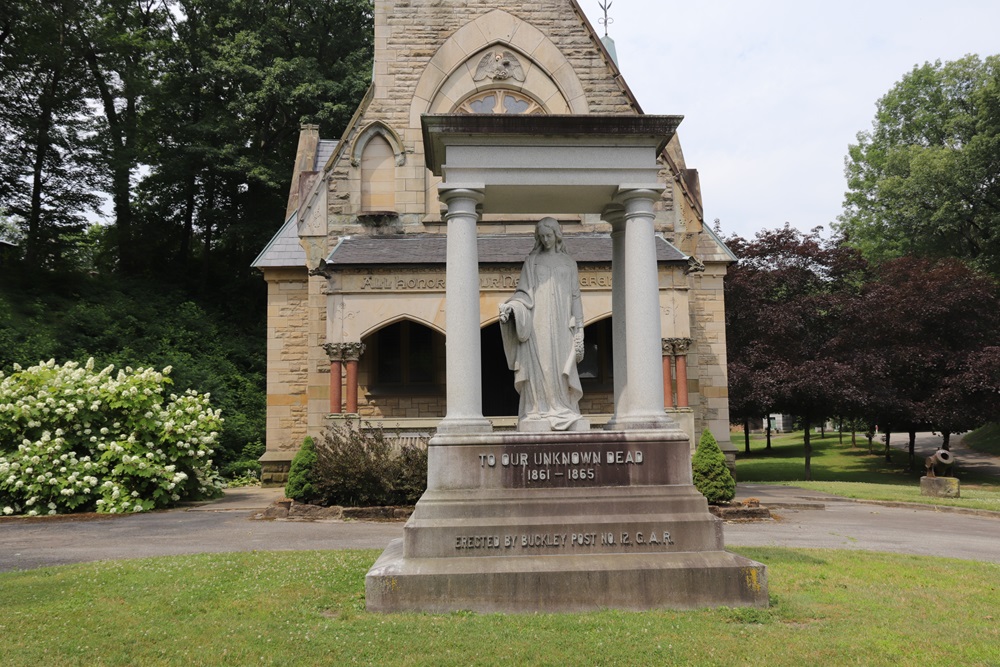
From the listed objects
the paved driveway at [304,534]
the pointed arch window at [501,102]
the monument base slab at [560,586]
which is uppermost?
the pointed arch window at [501,102]

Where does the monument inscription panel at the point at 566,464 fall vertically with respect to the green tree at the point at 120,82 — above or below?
below

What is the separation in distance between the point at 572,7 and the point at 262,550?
1700 centimetres

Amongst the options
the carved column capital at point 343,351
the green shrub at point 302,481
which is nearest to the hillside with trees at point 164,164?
the carved column capital at point 343,351

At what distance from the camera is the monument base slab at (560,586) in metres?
6.93

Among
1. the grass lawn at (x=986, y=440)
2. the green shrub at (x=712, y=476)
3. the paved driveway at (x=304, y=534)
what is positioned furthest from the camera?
the grass lawn at (x=986, y=440)

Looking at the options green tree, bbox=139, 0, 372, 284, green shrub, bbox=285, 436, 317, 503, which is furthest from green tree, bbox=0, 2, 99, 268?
green shrub, bbox=285, 436, 317, 503

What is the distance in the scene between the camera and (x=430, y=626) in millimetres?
6363

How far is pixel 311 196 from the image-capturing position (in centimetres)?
2089

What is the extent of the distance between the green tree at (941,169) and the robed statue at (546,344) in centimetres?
3436

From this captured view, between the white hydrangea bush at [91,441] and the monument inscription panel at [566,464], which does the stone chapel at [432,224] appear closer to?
the white hydrangea bush at [91,441]

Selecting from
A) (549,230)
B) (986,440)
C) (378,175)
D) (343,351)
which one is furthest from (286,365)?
(986,440)

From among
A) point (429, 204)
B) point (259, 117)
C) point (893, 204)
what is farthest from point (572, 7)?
point (893, 204)

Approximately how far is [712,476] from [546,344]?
782 centimetres

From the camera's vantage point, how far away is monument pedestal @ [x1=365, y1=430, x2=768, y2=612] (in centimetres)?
698
